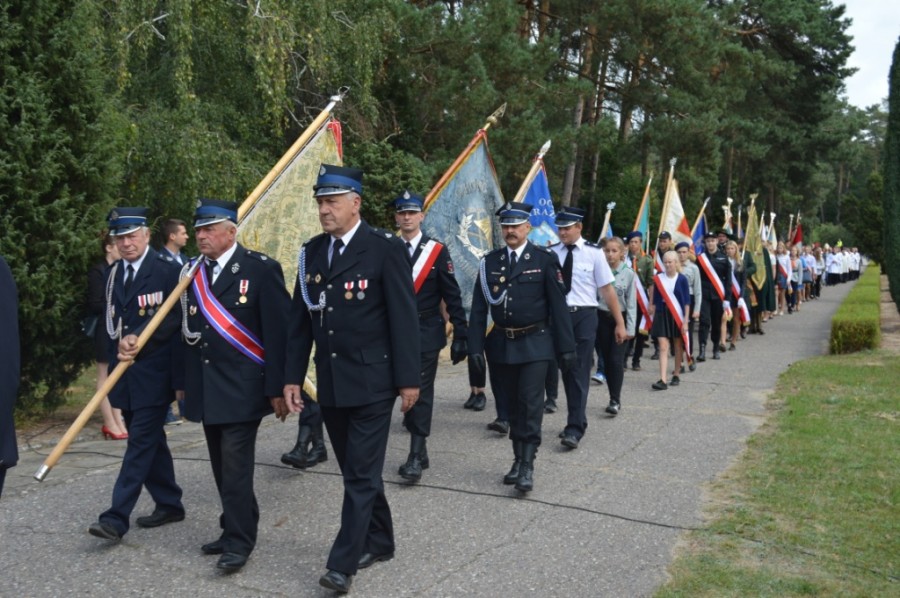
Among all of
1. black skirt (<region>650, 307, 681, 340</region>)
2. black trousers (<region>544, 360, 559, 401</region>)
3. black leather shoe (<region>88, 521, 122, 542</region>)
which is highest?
black skirt (<region>650, 307, 681, 340</region>)

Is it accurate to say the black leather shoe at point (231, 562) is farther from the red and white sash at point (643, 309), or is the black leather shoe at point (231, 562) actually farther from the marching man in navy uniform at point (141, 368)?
the red and white sash at point (643, 309)

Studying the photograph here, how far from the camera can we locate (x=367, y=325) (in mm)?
4691

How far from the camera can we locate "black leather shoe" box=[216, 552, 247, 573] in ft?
15.6

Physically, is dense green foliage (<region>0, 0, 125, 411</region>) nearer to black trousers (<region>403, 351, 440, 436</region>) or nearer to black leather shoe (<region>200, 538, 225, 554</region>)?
black trousers (<region>403, 351, 440, 436</region>)

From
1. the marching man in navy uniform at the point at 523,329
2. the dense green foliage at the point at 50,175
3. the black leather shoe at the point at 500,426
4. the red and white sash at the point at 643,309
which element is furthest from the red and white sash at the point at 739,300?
the dense green foliage at the point at 50,175

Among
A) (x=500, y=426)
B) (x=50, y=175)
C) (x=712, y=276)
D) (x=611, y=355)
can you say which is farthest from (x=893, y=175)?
(x=50, y=175)

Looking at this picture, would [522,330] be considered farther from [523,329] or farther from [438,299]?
[438,299]

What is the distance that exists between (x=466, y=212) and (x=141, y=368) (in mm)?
4252

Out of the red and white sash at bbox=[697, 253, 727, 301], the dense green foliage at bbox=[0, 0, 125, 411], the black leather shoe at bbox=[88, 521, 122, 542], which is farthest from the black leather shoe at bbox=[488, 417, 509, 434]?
the red and white sash at bbox=[697, 253, 727, 301]

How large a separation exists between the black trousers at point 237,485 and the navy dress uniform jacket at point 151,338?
0.65 metres

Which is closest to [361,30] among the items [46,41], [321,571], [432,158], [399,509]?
[432,158]

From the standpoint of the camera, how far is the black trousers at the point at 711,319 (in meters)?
14.1

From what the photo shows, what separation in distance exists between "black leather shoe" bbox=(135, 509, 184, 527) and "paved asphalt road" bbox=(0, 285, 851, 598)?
59mm

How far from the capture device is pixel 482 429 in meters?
8.57
